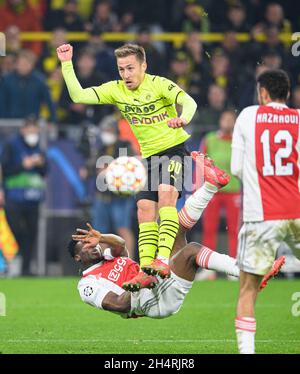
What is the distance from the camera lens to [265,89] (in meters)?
8.52

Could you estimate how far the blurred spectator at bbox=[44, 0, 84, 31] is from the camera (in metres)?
19.6

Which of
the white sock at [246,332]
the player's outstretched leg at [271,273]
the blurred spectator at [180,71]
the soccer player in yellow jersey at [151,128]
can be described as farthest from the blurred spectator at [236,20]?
the white sock at [246,332]

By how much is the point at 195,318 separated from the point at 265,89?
4.54 m

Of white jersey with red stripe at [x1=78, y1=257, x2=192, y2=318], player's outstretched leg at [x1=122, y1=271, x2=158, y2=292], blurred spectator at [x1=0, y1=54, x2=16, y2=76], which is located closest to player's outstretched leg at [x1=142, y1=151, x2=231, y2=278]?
white jersey with red stripe at [x1=78, y1=257, x2=192, y2=318]

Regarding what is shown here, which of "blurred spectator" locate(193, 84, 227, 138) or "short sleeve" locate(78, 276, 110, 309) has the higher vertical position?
"blurred spectator" locate(193, 84, 227, 138)

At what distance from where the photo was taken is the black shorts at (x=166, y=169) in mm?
9992

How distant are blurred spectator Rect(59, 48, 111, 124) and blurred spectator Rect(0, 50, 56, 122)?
415mm

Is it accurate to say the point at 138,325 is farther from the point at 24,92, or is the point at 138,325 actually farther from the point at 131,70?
the point at 24,92

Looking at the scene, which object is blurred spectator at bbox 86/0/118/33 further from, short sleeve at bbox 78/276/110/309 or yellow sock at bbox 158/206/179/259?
short sleeve at bbox 78/276/110/309

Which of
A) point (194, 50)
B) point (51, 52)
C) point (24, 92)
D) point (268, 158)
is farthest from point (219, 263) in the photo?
point (51, 52)

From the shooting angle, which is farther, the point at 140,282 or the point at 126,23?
the point at 126,23

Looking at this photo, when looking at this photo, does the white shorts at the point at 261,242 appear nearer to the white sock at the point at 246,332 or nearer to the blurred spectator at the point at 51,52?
the white sock at the point at 246,332

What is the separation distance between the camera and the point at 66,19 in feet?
64.6

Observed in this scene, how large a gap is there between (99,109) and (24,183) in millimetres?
1785
